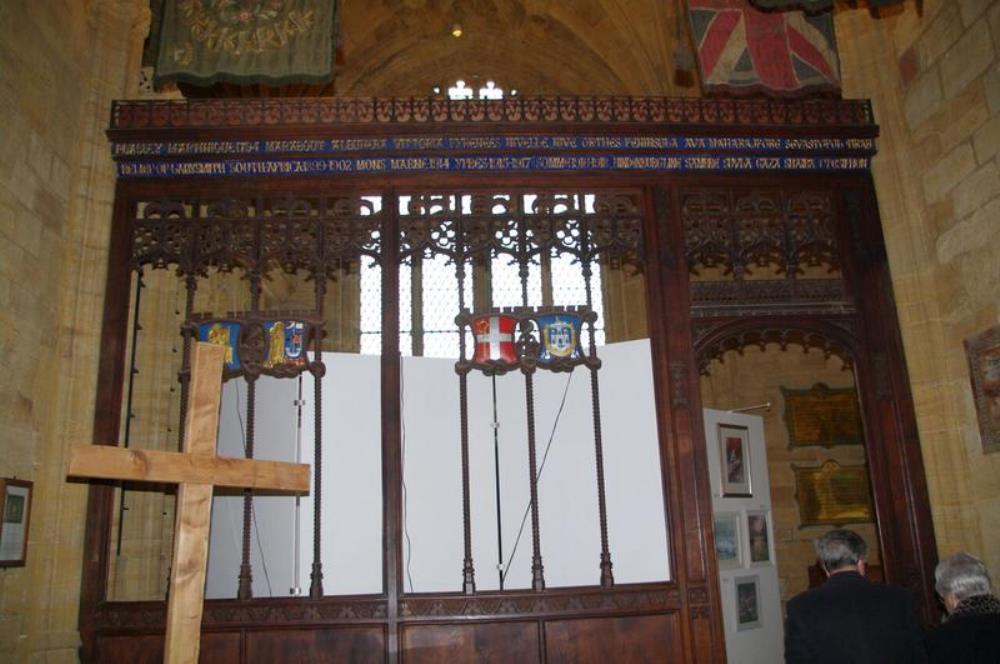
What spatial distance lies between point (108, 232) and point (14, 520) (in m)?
2.07

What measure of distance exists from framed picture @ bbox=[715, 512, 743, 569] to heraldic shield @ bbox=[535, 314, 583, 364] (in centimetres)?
177

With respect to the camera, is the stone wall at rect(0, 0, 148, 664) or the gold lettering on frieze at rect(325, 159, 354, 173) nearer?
the stone wall at rect(0, 0, 148, 664)

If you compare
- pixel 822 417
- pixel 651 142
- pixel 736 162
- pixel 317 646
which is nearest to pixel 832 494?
pixel 822 417

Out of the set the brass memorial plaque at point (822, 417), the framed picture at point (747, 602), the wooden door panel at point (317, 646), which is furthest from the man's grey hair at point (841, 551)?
the brass memorial plaque at point (822, 417)

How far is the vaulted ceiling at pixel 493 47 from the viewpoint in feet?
40.7

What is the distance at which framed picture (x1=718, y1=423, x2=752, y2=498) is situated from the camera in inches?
273

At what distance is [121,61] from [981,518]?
6.71 m

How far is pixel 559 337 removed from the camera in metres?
6.23

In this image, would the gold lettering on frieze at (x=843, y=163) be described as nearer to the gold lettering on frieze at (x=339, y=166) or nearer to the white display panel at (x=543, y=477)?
the white display panel at (x=543, y=477)

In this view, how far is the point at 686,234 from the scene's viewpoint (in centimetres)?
654

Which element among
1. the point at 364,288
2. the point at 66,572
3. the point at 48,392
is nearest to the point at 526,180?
the point at 48,392

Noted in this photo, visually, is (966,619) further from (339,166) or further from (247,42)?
(247,42)

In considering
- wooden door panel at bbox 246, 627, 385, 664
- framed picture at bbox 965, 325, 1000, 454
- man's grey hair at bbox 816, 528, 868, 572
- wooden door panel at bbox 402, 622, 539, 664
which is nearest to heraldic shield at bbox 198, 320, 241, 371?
wooden door panel at bbox 246, 627, 385, 664

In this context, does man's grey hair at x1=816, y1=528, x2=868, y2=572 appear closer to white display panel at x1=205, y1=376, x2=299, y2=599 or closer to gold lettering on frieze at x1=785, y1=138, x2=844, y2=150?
white display panel at x1=205, y1=376, x2=299, y2=599
